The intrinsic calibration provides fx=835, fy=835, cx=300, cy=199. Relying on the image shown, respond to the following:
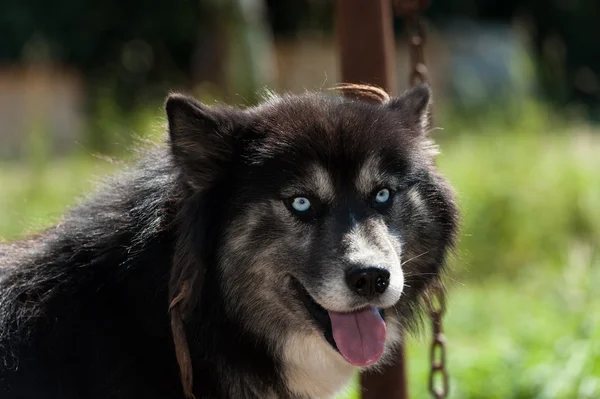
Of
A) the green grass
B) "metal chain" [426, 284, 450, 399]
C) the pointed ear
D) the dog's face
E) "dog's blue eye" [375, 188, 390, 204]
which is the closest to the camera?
the dog's face

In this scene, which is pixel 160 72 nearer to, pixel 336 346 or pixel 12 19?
pixel 12 19

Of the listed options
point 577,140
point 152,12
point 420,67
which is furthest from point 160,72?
point 420,67

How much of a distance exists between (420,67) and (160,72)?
18.4m

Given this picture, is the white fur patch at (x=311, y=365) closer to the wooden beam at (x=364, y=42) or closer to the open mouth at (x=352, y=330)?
the open mouth at (x=352, y=330)

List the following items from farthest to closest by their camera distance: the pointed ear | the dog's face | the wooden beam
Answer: the wooden beam
the pointed ear
the dog's face

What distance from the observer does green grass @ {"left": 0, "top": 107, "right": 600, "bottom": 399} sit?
7156 millimetres

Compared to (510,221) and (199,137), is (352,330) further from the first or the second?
Answer: (510,221)

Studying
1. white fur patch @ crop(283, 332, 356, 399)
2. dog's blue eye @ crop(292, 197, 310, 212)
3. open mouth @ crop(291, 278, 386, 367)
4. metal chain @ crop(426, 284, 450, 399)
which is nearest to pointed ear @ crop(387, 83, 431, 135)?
dog's blue eye @ crop(292, 197, 310, 212)

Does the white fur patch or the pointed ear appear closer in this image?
the white fur patch

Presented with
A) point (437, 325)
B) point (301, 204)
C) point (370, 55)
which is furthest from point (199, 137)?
point (437, 325)

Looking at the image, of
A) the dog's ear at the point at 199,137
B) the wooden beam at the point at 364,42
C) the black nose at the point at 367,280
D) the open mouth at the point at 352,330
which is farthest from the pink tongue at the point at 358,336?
the wooden beam at the point at 364,42

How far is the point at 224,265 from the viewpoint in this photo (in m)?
3.50

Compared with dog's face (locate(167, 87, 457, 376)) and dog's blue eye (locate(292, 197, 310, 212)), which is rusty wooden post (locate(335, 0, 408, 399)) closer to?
dog's face (locate(167, 87, 457, 376))

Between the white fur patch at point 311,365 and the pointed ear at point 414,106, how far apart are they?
1064mm
